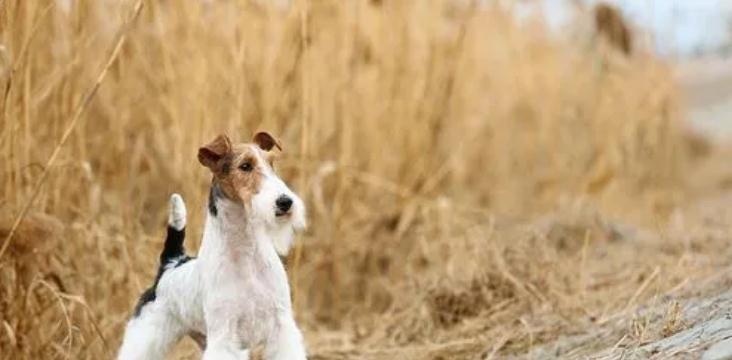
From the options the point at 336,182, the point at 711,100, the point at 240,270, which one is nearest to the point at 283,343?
the point at 240,270

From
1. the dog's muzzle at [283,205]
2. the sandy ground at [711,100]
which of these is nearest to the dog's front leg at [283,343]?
the dog's muzzle at [283,205]

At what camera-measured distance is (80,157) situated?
11.6ft

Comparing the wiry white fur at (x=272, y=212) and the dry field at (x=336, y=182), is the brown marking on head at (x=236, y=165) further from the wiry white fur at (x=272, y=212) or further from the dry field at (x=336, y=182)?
the dry field at (x=336, y=182)

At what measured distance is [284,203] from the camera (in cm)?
197

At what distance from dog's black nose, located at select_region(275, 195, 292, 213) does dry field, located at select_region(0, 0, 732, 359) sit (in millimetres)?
769

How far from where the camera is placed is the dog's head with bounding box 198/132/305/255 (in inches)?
78.1

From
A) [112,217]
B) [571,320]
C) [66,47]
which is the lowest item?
[571,320]

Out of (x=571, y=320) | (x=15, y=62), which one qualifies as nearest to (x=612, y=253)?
(x=571, y=320)

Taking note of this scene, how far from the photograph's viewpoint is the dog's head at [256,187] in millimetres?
1983

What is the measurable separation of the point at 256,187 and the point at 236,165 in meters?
0.05

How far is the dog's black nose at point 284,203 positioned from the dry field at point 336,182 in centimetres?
77

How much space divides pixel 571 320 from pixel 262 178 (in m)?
1.30

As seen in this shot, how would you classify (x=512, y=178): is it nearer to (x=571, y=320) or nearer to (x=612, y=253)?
(x=612, y=253)

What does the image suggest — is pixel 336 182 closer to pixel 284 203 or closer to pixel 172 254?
pixel 172 254
